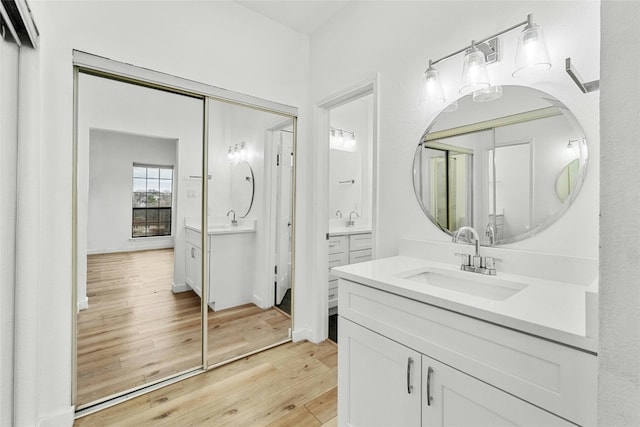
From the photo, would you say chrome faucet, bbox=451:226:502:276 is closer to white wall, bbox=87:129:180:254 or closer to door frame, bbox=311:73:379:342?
door frame, bbox=311:73:379:342

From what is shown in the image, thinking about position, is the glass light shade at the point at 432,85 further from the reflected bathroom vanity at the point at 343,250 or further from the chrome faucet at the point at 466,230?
the reflected bathroom vanity at the point at 343,250

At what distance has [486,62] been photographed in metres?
1.42

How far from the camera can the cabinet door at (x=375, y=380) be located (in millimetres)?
1106

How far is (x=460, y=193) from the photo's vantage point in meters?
1.58

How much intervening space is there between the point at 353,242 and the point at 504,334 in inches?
91.4

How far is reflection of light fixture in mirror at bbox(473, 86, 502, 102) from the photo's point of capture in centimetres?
138

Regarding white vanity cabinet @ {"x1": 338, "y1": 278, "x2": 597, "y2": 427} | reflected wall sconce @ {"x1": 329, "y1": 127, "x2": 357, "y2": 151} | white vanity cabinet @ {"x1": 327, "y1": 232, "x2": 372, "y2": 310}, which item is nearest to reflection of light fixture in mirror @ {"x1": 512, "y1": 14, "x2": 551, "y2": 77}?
white vanity cabinet @ {"x1": 338, "y1": 278, "x2": 597, "y2": 427}

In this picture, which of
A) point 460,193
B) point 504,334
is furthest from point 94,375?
point 460,193

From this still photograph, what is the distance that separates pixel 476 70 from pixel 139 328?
252 cm

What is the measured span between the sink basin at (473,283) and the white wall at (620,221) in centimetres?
92

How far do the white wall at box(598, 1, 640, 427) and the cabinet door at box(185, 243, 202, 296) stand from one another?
2117 millimetres

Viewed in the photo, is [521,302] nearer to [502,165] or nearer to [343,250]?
[502,165]

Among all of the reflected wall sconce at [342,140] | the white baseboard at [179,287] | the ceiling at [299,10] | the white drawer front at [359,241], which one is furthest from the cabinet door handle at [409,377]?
the reflected wall sconce at [342,140]
